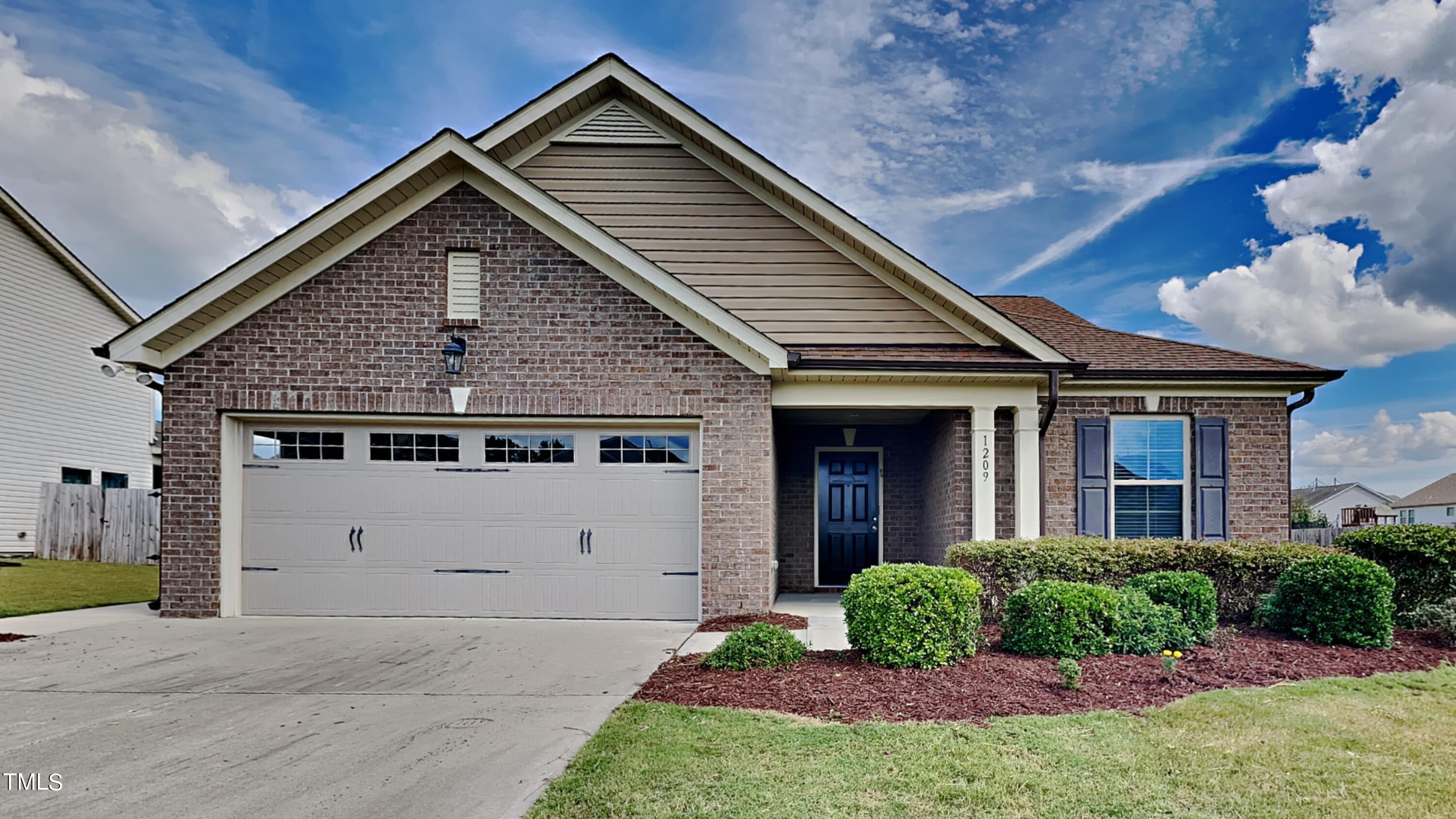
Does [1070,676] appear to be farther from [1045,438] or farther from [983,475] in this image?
[1045,438]

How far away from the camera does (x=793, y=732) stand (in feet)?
15.6

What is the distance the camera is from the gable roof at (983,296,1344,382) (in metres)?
10.3

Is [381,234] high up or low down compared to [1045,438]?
up

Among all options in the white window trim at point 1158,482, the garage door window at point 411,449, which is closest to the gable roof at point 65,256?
the garage door window at point 411,449

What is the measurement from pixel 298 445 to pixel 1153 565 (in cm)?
934

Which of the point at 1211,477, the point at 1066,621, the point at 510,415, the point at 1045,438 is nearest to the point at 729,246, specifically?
the point at 510,415

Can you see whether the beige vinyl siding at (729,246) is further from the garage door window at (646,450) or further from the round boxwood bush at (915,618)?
the round boxwood bush at (915,618)

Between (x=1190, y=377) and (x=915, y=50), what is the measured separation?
8307 mm

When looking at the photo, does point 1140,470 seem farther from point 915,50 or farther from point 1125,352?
point 915,50

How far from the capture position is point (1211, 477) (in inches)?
414

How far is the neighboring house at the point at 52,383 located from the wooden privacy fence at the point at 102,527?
3.52 feet

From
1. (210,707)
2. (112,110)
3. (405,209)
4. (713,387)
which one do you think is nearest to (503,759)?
(210,707)

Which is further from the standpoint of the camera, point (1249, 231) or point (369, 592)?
point (1249, 231)

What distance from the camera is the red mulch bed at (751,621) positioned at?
867 cm
